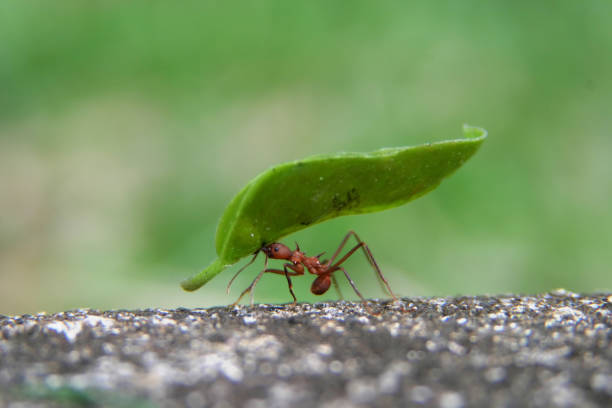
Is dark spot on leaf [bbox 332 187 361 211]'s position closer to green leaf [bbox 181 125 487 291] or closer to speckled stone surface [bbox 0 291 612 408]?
green leaf [bbox 181 125 487 291]

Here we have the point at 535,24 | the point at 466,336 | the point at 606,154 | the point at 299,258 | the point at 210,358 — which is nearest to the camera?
the point at 210,358

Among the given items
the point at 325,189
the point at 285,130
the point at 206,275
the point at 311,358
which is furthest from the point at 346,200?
the point at 285,130

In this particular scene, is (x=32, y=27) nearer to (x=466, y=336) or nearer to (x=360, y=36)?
(x=360, y=36)

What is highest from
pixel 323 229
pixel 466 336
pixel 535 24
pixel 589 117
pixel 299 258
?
pixel 535 24

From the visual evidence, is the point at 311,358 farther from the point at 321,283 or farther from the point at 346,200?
the point at 321,283

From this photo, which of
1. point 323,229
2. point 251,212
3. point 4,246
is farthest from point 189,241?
point 251,212

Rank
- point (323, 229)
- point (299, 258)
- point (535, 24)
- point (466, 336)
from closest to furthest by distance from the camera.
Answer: point (466, 336)
point (299, 258)
point (323, 229)
point (535, 24)
